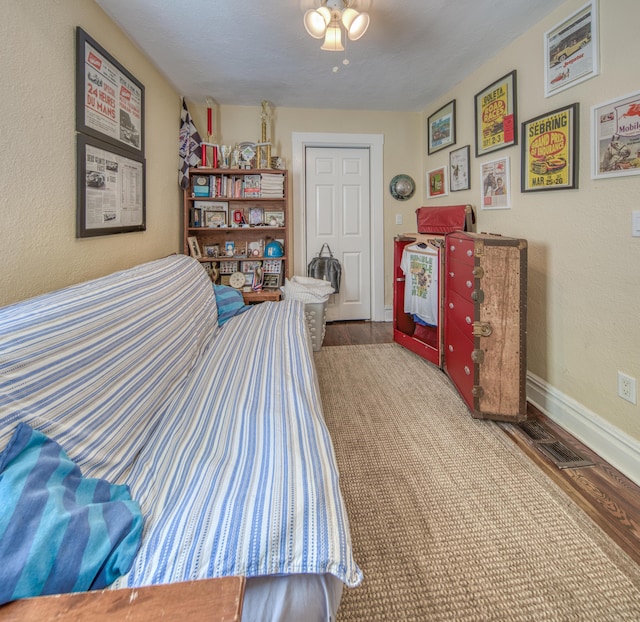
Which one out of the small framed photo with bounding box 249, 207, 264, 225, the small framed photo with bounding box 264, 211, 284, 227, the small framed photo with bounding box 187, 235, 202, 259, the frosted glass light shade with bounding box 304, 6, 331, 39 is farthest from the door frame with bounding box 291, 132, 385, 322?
the frosted glass light shade with bounding box 304, 6, 331, 39

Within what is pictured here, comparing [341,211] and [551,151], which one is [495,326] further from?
[341,211]

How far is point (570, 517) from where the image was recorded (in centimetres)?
135

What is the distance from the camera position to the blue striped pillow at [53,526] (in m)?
0.62

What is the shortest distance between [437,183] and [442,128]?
1.59ft

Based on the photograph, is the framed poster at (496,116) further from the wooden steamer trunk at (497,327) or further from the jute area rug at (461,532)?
the jute area rug at (461,532)

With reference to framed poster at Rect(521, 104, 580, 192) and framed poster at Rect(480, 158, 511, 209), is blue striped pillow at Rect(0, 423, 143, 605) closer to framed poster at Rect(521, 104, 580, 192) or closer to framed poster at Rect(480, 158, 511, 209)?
framed poster at Rect(521, 104, 580, 192)

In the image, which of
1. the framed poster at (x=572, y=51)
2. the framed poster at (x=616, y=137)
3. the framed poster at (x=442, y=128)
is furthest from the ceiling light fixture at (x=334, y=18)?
the framed poster at (x=442, y=128)

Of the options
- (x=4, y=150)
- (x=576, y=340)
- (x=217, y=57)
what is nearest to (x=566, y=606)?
(x=576, y=340)

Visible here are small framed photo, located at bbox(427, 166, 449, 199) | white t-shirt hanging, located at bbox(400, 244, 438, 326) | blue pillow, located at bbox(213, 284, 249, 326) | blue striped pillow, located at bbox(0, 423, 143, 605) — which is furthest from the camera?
small framed photo, located at bbox(427, 166, 449, 199)

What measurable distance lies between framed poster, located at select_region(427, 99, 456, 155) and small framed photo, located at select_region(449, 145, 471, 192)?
0.49 feet

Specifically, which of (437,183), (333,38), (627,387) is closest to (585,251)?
(627,387)

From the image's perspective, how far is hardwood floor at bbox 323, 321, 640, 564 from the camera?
1.30 metres

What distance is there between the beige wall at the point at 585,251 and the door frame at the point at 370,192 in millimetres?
1528

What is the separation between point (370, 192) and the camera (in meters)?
3.96
